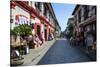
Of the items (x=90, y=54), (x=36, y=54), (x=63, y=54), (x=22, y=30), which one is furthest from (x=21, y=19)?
(x=90, y=54)

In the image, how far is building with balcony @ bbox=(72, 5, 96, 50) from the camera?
3.45 meters

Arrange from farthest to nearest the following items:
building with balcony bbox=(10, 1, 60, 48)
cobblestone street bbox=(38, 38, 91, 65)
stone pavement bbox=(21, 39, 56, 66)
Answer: cobblestone street bbox=(38, 38, 91, 65) → stone pavement bbox=(21, 39, 56, 66) → building with balcony bbox=(10, 1, 60, 48)

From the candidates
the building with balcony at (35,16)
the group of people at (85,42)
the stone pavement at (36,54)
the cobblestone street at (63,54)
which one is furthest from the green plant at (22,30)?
the group of people at (85,42)

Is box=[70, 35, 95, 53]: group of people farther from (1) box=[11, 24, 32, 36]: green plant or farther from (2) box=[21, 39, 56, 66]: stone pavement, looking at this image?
(1) box=[11, 24, 32, 36]: green plant

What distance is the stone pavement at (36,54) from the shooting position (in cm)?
291

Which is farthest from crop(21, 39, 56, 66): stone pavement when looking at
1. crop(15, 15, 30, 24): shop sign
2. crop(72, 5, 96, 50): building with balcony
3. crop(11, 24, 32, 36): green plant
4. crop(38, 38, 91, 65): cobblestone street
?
crop(72, 5, 96, 50): building with balcony

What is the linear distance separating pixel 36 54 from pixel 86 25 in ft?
3.46

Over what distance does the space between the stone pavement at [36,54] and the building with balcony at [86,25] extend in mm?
562

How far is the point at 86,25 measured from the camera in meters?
3.46

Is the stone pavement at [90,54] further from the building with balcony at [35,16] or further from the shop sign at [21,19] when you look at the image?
the shop sign at [21,19]

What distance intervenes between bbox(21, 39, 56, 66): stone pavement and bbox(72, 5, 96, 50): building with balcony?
0.56 m
